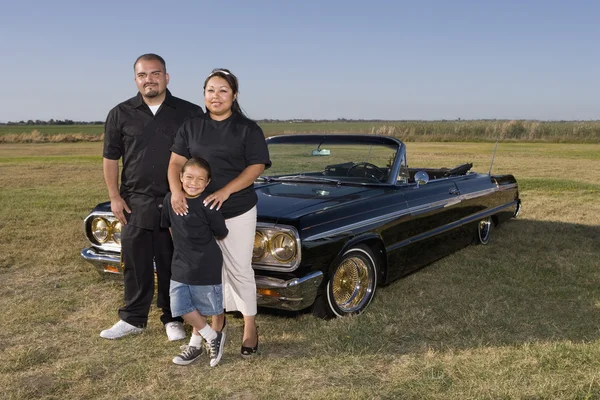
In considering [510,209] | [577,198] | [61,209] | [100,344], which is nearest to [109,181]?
[100,344]

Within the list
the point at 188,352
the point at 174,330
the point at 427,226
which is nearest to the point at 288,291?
the point at 188,352

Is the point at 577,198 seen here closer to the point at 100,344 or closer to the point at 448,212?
the point at 448,212

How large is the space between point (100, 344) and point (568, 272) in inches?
173

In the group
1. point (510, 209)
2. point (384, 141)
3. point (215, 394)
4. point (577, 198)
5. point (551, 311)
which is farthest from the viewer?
point (577, 198)

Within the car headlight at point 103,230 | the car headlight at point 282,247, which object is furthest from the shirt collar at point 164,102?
the car headlight at point 282,247

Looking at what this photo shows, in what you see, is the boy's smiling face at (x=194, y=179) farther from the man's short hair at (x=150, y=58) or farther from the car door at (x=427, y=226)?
the car door at (x=427, y=226)

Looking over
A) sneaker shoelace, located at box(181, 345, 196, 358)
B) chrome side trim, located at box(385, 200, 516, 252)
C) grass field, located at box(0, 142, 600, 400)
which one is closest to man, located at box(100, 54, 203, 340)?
grass field, located at box(0, 142, 600, 400)

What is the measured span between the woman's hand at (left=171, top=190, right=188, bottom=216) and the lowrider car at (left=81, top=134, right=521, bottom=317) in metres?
0.70

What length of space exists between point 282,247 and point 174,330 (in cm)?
94

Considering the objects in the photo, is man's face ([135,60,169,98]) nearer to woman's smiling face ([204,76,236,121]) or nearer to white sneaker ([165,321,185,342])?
woman's smiling face ([204,76,236,121])

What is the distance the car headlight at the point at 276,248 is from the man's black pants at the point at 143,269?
620mm

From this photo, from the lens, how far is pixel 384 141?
515 centimetres

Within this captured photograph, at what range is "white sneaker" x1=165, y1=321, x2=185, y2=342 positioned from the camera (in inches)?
152

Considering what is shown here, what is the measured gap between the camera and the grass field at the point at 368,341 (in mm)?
3105
